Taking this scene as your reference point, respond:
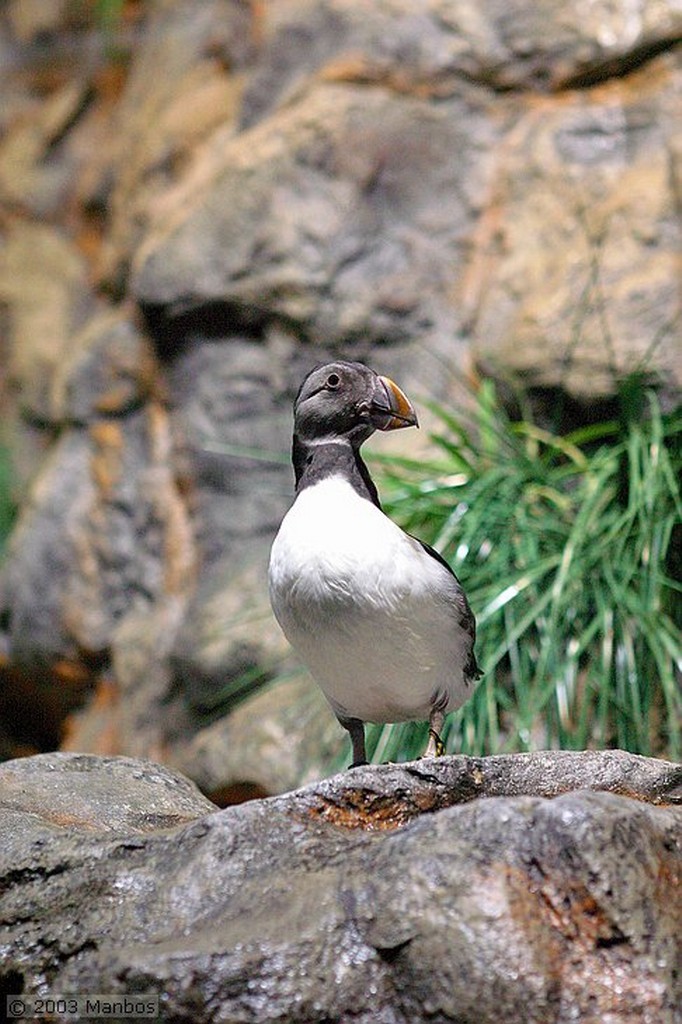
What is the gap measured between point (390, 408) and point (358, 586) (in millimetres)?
450

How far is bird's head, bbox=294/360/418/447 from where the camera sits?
305cm

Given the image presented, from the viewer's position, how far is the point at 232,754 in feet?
15.2

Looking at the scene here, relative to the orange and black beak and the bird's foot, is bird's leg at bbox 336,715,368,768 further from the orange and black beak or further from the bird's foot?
the orange and black beak

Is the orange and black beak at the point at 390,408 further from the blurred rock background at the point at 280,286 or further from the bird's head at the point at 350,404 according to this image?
the blurred rock background at the point at 280,286

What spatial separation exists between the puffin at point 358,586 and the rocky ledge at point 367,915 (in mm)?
694

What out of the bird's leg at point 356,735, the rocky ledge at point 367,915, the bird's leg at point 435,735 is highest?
the rocky ledge at point 367,915

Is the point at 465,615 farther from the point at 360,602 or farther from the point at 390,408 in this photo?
the point at 390,408

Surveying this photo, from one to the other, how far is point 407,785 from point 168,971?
24.9 inches

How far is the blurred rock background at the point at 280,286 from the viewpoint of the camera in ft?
16.6

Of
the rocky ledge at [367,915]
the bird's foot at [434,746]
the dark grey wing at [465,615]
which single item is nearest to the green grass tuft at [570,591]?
the dark grey wing at [465,615]

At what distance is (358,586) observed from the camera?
2.84 m

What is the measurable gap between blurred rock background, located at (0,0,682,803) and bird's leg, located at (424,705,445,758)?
1625mm

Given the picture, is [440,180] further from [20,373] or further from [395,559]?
[395,559]

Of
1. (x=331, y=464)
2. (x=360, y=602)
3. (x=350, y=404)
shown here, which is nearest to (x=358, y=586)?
(x=360, y=602)
